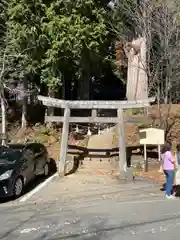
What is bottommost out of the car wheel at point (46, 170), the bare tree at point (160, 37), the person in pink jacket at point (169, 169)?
the car wheel at point (46, 170)

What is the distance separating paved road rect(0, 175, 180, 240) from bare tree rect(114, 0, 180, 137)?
24.0ft

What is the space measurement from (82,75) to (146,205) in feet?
48.3

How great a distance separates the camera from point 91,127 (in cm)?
2508

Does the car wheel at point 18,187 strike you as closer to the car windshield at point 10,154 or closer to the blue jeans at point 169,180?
the car windshield at point 10,154

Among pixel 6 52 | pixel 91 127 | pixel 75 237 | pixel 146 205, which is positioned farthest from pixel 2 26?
pixel 75 237

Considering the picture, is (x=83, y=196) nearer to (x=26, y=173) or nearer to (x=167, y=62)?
(x=26, y=173)

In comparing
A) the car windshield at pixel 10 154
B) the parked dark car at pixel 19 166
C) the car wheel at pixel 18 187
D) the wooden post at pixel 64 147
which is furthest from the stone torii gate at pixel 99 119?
the car wheel at pixel 18 187

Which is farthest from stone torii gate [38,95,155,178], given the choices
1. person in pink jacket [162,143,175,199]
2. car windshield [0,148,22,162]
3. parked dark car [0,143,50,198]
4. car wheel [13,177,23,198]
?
person in pink jacket [162,143,175,199]

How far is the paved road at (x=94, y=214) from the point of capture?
8555mm

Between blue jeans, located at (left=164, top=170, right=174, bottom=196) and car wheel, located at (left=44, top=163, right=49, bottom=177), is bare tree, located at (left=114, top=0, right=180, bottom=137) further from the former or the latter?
blue jeans, located at (left=164, top=170, right=174, bottom=196)

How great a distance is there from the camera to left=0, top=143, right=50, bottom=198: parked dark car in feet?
42.7

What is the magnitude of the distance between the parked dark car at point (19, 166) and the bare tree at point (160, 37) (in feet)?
20.8

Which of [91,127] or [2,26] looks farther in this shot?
[91,127]

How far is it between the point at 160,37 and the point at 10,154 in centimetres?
965
